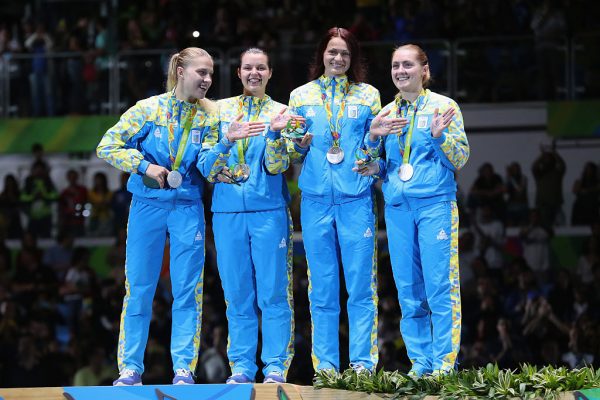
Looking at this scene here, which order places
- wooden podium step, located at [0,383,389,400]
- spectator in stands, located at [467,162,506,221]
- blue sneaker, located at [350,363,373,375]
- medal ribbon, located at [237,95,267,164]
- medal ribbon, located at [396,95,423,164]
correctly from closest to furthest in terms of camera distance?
wooden podium step, located at [0,383,389,400]
blue sneaker, located at [350,363,373,375]
medal ribbon, located at [396,95,423,164]
medal ribbon, located at [237,95,267,164]
spectator in stands, located at [467,162,506,221]

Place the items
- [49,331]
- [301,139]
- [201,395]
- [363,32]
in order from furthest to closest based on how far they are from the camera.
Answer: [363,32] → [49,331] → [301,139] → [201,395]

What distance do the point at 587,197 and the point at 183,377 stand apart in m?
6.90

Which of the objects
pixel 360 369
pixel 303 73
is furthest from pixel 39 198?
pixel 360 369

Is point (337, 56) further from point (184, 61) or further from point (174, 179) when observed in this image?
point (174, 179)

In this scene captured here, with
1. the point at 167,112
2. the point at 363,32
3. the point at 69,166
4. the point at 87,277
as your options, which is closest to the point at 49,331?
the point at 87,277

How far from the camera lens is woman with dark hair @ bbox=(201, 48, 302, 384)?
27.9 ft

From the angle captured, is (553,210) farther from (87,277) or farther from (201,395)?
(201,395)

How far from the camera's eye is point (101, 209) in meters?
14.7

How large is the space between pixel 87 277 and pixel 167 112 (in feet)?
19.8

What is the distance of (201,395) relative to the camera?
25.8 ft

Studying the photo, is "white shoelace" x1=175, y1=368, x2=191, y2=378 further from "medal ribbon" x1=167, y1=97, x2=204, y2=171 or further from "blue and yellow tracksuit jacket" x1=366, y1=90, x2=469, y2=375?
"blue and yellow tracksuit jacket" x1=366, y1=90, x2=469, y2=375

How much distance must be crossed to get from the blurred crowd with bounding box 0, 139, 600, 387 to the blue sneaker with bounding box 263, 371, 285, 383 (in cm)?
375

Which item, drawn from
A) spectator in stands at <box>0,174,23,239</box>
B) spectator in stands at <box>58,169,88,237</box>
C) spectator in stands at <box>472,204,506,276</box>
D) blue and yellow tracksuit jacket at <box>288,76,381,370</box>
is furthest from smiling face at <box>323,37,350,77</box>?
spectator in stands at <box>0,174,23,239</box>

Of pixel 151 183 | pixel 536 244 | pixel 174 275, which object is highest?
pixel 151 183
